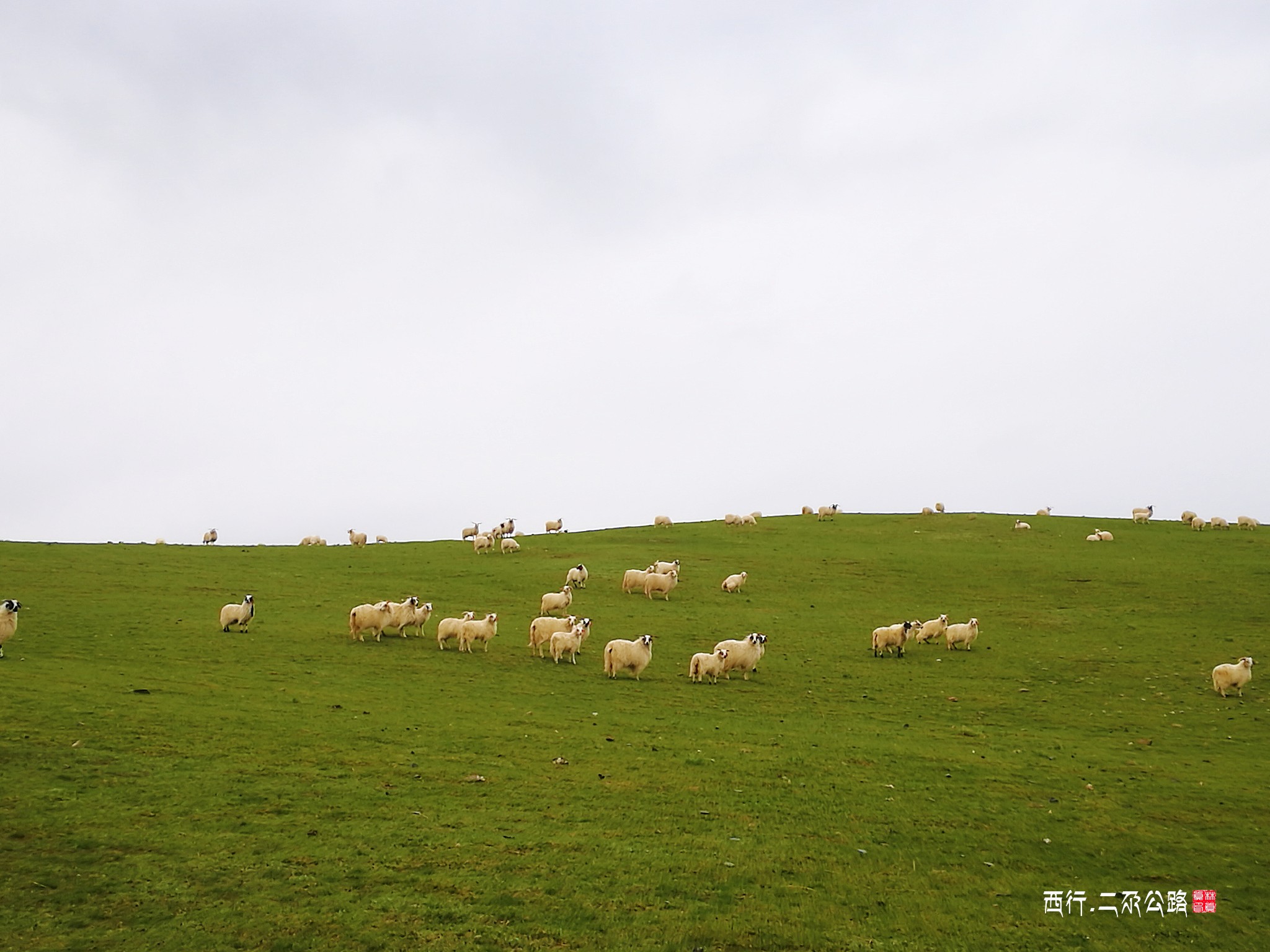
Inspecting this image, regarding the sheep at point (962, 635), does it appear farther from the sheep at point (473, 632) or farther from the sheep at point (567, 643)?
the sheep at point (473, 632)

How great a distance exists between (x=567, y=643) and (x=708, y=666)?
433 cm

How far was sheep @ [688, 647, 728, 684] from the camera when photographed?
83.8ft

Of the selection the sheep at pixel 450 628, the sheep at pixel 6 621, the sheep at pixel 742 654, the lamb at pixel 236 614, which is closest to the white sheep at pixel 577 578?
the sheep at pixel 450 628

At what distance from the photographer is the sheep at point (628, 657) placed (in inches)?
1000

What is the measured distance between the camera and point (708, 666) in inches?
1006

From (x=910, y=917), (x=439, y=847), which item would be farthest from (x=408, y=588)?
(x=910, y=917)

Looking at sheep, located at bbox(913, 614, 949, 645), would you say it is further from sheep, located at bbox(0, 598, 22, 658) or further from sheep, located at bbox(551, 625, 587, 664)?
sheep, located at bbox(0, 598, 22, 658)

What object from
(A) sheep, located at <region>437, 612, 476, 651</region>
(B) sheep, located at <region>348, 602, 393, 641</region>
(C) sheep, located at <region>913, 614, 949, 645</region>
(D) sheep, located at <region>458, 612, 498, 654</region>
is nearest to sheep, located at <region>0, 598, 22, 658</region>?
A: (B) sheep, located at <region>348, 602, 393, 641</region>

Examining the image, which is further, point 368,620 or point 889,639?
point 889,639

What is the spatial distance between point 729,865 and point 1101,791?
8809mm

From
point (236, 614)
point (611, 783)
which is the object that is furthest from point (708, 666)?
point (236, 614)

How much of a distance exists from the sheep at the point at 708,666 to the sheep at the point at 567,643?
3.64 meters

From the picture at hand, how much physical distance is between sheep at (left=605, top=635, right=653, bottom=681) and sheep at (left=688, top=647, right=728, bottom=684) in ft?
4.48

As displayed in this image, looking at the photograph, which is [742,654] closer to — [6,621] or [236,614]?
[236,614]
